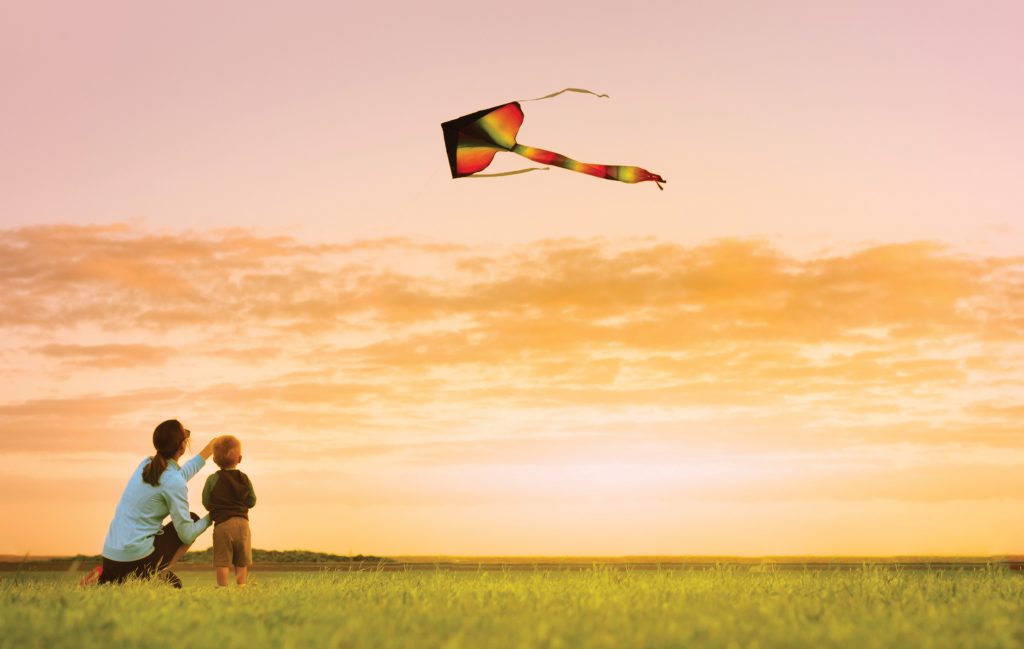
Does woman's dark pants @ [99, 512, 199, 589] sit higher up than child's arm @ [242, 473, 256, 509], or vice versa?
child's arm @ [242, 473, 256, 509]

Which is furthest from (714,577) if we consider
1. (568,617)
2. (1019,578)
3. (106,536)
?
(106,536)

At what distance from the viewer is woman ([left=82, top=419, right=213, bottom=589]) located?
467 inches

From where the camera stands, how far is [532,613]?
9023 mm

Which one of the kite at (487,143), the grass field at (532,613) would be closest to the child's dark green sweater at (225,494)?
the grass field at (532,613)

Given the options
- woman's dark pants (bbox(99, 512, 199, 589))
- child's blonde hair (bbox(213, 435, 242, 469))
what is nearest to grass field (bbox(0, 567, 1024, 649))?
woman's dark pants (bbox(99, 512, 199, 589))

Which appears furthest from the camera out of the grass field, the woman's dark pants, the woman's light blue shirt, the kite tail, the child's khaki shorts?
the child's khaki shorts

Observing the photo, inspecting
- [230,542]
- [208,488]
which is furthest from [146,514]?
[230,542]

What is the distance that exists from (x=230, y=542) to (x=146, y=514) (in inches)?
46.4

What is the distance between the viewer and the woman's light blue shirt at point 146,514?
466 inches

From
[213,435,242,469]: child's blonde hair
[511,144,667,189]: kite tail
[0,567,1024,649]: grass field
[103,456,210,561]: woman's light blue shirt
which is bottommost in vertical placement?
[0,567,1024,649]: grass field

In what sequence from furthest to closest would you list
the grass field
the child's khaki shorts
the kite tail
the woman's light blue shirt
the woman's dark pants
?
1. the child's khaki shorts
2. the woman's dark pants
3. the woman's light blue shirt
4. the kite tail
5. the grass field

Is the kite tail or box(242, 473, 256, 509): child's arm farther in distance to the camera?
→ box(242, 473, 256, 509): child's arm

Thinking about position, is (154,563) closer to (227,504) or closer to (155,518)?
(155,518)

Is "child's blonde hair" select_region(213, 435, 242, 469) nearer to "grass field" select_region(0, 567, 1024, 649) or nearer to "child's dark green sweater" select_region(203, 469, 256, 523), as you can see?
"child's dark green sweater" select_region(203, 469, 256, 523)
